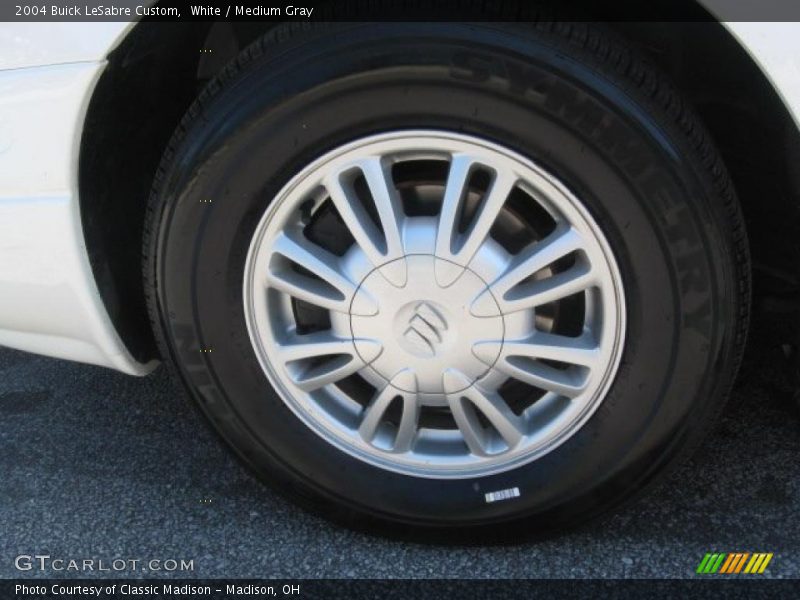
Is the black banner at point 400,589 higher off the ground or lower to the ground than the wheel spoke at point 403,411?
lower

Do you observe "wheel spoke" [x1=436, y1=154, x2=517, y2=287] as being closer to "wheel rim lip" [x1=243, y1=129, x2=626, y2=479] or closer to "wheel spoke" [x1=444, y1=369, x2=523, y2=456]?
"wheel rim lip" [x1=243, y1=129, x2=626, y2=479]

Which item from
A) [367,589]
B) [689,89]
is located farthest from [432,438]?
[689,89]

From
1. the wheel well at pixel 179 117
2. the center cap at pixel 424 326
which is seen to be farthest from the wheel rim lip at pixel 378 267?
the wheel well at pixel 179 117

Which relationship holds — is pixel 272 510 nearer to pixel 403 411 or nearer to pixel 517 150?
pixel 403 411

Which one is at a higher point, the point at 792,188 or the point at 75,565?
the point at 792,188

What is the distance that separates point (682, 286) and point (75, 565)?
1.26 m

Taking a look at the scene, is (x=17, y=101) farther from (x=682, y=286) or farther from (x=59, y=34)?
(x=682, y=286)

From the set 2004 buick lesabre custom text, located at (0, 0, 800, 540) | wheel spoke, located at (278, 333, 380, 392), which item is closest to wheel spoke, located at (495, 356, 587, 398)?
2004 buick lesabre custom text, located at (0, 0, 800, 540)

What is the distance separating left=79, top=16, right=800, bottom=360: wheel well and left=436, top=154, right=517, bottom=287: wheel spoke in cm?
41

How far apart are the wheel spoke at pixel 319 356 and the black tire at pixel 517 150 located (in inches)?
2.5

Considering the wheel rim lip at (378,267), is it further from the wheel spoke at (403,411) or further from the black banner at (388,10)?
the black banner at (388,10)

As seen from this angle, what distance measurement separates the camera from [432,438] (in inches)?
66.6

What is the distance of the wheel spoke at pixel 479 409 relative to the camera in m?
1.61

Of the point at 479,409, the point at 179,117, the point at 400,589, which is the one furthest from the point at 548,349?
the point at 179,117
